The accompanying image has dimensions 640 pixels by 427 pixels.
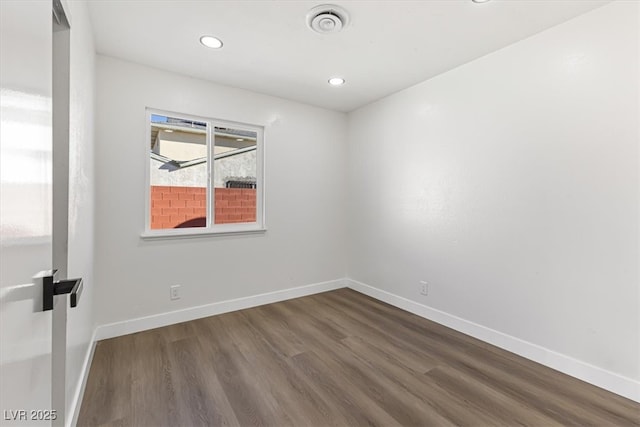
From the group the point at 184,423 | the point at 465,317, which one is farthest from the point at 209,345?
the point at 465,317

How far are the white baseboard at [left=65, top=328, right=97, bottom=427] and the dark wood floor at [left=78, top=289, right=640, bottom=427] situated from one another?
0.05m

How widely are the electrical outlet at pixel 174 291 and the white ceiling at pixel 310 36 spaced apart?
2.11 metres

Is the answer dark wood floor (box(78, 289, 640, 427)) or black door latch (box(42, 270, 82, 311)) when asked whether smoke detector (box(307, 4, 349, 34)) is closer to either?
black door latch (box(42, 270, 82, 311))

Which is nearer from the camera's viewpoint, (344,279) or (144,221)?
(144,221)

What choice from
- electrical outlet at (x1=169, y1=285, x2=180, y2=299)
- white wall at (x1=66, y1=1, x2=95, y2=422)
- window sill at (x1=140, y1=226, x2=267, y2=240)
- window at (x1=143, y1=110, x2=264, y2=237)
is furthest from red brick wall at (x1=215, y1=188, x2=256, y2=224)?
white wall at (x1=66, y1=1, x2=95, y2=422)

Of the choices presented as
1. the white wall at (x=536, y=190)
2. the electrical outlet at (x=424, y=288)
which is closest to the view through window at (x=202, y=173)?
the white wall at (x=536, y=190)

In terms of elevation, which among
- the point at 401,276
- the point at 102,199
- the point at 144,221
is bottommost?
the point at 401,276

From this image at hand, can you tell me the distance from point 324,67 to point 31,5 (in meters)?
2.38

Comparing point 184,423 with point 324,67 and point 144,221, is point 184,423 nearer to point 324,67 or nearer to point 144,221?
point 144,221

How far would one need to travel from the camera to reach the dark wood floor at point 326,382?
1.64 metres

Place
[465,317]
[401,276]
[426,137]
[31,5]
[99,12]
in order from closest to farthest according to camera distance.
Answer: [31,5]
[99,12]
[465,317]
[426,137]
[401,276]

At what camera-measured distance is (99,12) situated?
6.40 feet

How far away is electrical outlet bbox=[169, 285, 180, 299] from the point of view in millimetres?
2812

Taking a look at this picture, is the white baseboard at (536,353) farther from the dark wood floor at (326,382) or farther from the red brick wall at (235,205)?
the red brick wall at (235,205)
